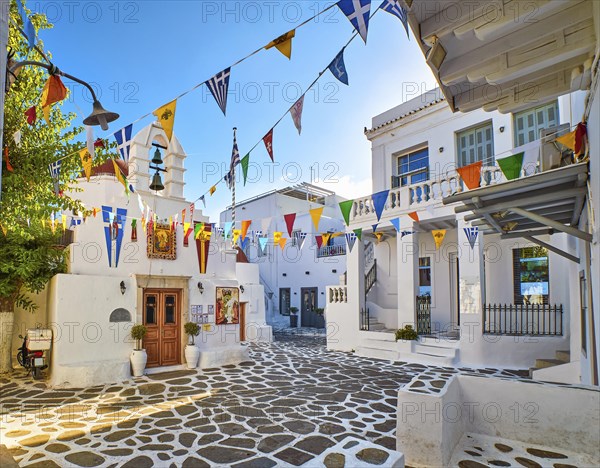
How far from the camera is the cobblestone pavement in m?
5.18

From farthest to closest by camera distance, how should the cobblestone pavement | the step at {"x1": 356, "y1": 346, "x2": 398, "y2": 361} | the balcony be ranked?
the balcony < the step at {"x1": 356, "y1": 346, "x2": 398, "y2": 361} < the cobblestone pavement

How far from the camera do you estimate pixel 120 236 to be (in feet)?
33.3

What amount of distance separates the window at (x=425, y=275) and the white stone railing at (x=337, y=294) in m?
2.60

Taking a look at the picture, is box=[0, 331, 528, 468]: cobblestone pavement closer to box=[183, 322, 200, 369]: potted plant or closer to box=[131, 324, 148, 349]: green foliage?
box=[183, 322, 200, 369]: potted plant

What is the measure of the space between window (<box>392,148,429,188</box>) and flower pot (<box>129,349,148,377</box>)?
370 inches

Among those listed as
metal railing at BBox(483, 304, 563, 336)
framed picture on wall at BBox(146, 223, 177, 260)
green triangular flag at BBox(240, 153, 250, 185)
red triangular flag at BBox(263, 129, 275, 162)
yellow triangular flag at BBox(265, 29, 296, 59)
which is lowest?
metal railing at BBox(483, 304, 563, 336)

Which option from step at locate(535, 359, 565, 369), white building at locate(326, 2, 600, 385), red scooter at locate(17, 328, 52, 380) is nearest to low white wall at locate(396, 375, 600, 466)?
white building at locate(326, 2, 600, 385)

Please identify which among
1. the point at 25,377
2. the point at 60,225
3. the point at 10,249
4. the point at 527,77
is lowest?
the point at 25,377

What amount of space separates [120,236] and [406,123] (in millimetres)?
9837

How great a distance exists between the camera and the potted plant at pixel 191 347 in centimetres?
1051

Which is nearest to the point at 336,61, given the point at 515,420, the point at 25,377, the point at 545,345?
the point at 515,420

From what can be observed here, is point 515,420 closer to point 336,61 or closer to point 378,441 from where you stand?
point 378,441

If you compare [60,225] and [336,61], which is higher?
[336,61]

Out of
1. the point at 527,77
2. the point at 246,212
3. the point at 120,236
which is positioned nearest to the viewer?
the point at 527,77
